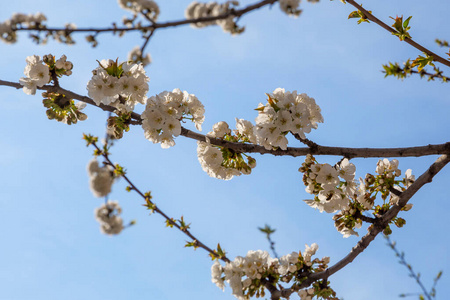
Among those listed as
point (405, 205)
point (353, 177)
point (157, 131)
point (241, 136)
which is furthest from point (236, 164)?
point (405, 205)

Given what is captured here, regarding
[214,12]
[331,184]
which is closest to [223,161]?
[331,184]

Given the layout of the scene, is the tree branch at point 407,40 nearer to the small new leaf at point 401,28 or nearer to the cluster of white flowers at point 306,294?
the small new leaf at point 401,28

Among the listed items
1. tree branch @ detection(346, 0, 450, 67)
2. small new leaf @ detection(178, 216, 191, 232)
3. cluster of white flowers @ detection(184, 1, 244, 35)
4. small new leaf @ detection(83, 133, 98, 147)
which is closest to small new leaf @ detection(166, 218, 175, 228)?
small new leaf @ detection(178, 216, 191, 232)

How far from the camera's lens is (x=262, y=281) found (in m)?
3.91

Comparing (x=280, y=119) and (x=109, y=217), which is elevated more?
(x=280, y=119)

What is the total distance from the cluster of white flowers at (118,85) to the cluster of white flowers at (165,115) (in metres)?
0.18

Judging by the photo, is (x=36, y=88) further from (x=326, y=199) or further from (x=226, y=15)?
(x=326, y=199)

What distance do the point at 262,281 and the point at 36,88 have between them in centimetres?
285

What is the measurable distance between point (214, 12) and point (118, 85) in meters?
1.72

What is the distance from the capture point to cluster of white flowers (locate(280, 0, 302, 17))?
2760 mm

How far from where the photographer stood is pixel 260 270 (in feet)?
12.8

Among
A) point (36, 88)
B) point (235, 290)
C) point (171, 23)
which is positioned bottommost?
point (235, 290)

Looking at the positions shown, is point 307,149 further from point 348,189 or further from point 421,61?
point 421,61

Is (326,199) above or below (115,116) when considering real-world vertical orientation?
below
